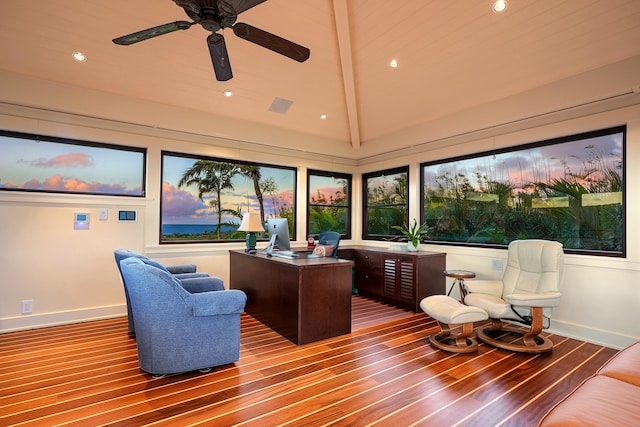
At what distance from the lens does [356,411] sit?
219 centimetres

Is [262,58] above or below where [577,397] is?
above

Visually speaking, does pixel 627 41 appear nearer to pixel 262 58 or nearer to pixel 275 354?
pixel 262 58

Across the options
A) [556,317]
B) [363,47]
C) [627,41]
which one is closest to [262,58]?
[363,47]

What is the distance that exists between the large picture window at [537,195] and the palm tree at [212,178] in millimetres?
3281

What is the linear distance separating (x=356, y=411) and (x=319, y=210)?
14.4 feet

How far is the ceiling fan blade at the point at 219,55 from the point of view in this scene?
2395 mm

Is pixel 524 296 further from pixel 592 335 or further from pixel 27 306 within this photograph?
pixel 27 306

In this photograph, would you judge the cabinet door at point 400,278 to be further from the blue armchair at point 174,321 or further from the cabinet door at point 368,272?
the blue armchair at point 174,321

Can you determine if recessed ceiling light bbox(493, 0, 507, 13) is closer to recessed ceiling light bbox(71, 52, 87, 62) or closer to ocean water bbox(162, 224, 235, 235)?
recessed ceiling light bbox(71, 52, 87, 62)

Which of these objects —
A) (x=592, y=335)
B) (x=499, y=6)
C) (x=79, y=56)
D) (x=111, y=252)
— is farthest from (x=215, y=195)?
(x=592, y=335)

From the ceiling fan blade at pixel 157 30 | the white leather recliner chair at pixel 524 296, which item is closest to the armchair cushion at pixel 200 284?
the ceiling fan blade at pixel 157 30

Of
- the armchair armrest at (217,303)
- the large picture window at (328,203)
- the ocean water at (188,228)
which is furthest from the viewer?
the large picture window at (328,203)

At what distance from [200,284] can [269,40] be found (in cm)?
249

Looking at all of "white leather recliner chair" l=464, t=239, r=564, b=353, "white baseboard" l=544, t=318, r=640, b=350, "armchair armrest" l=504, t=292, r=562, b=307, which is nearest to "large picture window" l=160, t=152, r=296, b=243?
"white leather recliner chair" l=464, t=239, r=564, b=353
